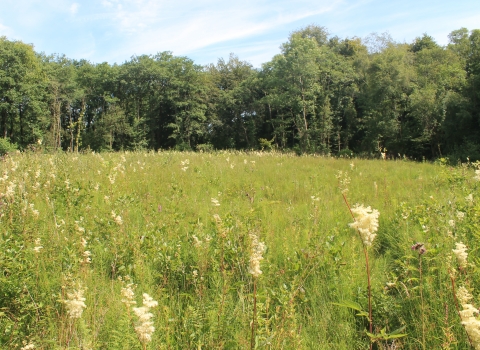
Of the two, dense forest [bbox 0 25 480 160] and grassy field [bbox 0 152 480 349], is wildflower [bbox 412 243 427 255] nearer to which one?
grassy field [bbox 0 152 480 349]

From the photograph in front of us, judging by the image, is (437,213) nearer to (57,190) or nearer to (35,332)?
(35,332)

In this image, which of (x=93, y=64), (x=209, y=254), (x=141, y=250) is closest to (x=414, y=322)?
(x=209, y=254)

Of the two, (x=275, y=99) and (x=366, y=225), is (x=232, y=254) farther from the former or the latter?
(x=275, y=99)

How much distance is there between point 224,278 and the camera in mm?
2434

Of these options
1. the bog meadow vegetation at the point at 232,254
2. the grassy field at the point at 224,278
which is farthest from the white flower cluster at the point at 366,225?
the grassy field at the point at 224,278

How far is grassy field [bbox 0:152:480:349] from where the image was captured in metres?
2.02

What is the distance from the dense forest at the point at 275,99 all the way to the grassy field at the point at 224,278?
69.5 feet

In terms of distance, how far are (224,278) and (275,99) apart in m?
33.8

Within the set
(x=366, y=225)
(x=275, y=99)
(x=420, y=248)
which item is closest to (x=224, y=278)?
(x=366, y=225)

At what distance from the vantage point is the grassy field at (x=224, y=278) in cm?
202

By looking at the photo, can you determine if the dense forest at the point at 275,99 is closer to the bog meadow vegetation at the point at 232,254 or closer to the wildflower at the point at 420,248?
the bog meadow vegetation at the point at 232,254

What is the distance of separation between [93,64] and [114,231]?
54258 mm

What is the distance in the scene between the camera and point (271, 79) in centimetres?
3416

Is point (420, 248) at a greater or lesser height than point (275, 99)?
lesser
